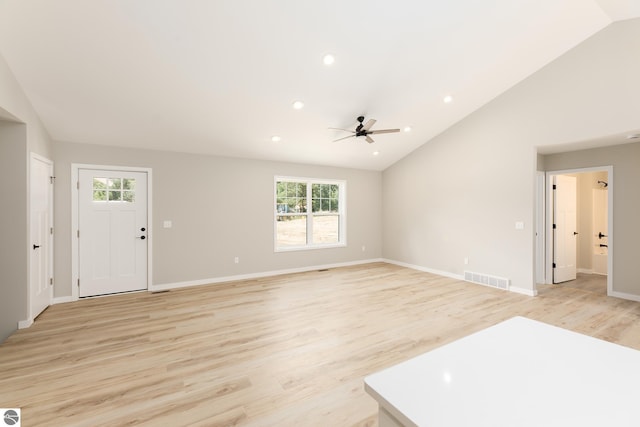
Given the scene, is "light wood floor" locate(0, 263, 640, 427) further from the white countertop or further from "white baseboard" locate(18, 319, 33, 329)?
the white countertop

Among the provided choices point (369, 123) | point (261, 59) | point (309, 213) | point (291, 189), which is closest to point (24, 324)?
point (261, 59)

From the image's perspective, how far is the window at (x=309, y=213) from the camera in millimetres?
6250

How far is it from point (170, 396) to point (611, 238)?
6.48m

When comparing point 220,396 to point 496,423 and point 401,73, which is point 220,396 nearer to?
point 496,423

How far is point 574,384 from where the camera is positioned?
0.77m

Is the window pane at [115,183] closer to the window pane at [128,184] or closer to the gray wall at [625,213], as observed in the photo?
the window pane at [128,184]

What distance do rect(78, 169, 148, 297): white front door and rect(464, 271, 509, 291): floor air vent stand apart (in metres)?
5.99

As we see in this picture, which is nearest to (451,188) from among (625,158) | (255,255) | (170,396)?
(625,158)

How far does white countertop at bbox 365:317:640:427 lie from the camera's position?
647mm

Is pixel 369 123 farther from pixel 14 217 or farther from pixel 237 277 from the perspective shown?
pixel 14 217

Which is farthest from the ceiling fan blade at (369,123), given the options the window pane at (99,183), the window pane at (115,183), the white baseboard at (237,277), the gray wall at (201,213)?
the window pane at (99,183)

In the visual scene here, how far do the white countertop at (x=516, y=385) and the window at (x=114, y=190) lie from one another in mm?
5302

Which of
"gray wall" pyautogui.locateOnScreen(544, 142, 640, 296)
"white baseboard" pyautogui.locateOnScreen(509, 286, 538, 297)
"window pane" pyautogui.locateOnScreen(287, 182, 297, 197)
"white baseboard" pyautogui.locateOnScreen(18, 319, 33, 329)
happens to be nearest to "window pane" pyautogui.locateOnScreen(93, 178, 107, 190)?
"white baseboard" pyautogui.locateOnScreen(18, 319, 33, 329)

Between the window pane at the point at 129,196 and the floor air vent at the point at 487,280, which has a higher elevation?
the window pane at the point at 129,196
